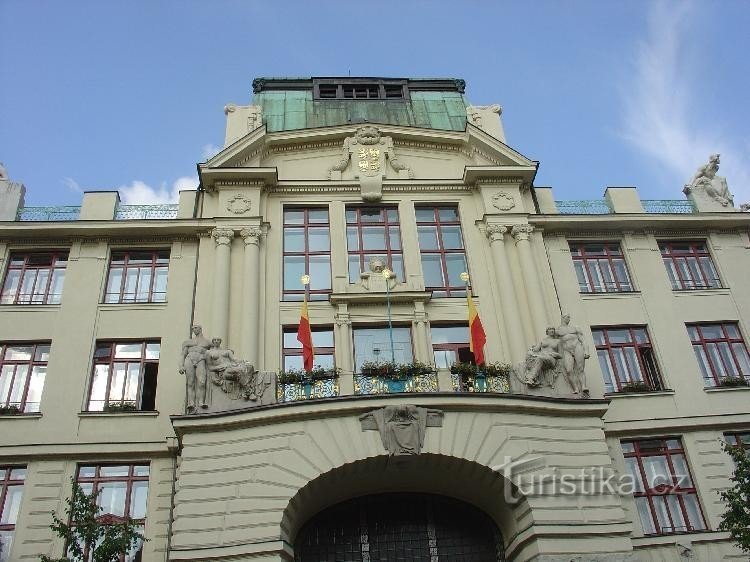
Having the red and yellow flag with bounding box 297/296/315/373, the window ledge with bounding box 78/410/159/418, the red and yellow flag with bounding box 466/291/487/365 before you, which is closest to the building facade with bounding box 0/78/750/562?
the window ledge with bounding box 78/410/159/418

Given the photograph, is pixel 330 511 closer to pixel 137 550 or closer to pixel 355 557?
pixel 355 557

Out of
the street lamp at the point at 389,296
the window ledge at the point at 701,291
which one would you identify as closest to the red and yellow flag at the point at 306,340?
the street lamp at the point at 389,296

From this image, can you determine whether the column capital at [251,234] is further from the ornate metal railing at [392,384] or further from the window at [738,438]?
the window at [738,438]

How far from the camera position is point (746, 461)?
1600 centimetres

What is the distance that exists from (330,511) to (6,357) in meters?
9.81

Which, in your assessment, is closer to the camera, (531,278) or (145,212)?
(531,278)

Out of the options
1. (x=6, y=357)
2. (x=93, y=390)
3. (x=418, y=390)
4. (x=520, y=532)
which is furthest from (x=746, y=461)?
(x=6, y=357)

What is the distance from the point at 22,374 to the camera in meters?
20.2

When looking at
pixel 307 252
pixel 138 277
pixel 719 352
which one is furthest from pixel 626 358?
pixel 138 277

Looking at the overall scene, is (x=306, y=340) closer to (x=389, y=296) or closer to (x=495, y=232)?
(x=389, y=296)

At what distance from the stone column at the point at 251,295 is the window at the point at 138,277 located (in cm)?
259

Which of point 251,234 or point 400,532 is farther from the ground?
point 251,234

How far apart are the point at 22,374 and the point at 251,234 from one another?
23.8ft

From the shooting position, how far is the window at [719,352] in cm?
2138
